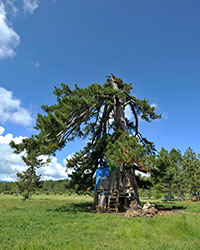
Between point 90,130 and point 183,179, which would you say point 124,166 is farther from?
point 183,179

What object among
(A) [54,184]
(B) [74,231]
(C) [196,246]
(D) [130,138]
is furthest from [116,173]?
(A) [54,184]

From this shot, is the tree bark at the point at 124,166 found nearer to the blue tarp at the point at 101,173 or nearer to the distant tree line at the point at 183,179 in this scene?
the blue tarp at the point at 101,173

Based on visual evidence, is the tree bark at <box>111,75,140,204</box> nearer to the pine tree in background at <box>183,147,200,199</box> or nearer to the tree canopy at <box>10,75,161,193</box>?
the tree canopy at <box>10,75,161,193</box>

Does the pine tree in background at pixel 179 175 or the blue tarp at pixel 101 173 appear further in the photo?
the pine tree in background at pixel 179 175

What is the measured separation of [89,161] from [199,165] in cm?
4168

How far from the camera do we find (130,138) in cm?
1623

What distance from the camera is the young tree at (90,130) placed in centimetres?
1301

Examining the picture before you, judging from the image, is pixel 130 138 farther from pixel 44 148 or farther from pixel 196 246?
pixel 196 246

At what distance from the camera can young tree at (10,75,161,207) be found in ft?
42.7

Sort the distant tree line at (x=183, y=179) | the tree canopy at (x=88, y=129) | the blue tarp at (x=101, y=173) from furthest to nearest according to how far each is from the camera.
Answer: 1. the distant tree line at (x=183, y=179)
2. the blue tarp at (x=101, y=173)
3. the tree canopy at (x=88, y=129)

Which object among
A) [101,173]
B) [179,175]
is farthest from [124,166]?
[179,175]

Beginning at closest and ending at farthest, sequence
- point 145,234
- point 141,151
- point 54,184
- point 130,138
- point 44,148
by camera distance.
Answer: point 145,234, point 44,148, point 141,151, point 130,138, point 54,184

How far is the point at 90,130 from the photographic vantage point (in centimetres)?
2212

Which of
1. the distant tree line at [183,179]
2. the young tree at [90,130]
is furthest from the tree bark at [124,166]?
the distant tree line at [183,179]
